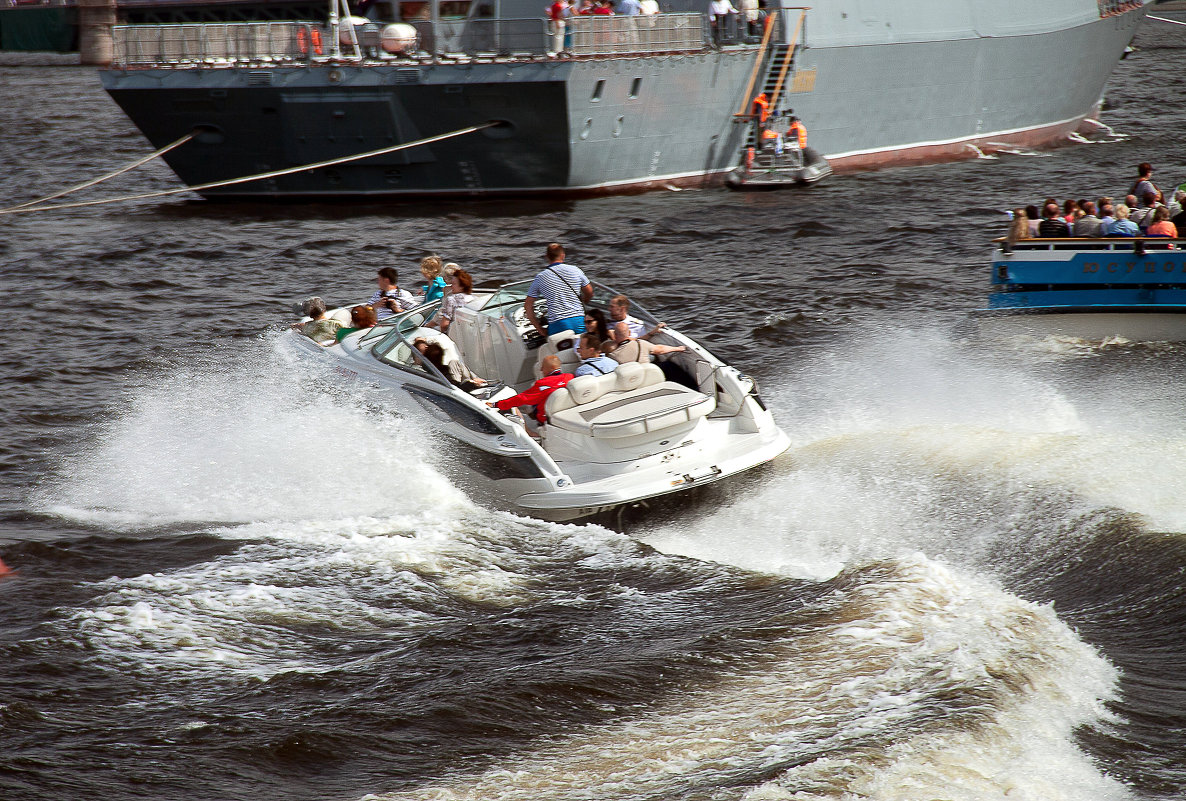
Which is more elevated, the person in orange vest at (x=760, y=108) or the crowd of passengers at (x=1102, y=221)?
the person in orange vest at (x=760, y=108)

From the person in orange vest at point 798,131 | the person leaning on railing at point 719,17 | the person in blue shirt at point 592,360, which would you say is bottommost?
the person in blue shirt at point 592,360

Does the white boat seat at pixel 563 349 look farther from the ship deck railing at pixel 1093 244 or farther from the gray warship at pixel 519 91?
the gray warship at pixel 519 91

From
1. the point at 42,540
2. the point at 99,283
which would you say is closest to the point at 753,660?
the point at 42,540

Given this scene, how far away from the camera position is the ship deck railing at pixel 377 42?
2622 cm

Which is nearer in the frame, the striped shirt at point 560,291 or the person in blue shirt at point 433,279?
the striped shirt at point 560,291

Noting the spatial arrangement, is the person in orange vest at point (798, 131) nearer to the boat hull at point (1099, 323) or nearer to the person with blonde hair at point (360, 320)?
the boat hull at point (1099, 323)

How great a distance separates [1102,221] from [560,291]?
8.27 m

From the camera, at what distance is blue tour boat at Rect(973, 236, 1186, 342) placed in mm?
15258

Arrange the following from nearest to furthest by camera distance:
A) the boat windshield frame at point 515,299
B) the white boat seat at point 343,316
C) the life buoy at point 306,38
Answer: the boat windshield frame at point 515,299, the white boat seat at point 343,316, the life buoy at point 306,38

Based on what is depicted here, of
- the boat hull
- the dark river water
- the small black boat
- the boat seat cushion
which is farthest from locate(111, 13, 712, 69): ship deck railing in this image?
the boat seat cushion

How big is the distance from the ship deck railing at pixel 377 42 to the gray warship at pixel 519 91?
0.13 ft

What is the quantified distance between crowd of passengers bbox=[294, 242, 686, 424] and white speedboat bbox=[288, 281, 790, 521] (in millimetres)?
143

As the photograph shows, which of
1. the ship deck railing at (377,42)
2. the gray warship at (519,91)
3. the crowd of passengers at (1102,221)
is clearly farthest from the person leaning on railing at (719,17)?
the crowd of passengers at (1102,221)

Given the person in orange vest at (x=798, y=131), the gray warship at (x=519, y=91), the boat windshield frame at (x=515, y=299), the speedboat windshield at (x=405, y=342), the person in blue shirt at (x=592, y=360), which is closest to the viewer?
the person in blue shirt at (x=592, y=360)
